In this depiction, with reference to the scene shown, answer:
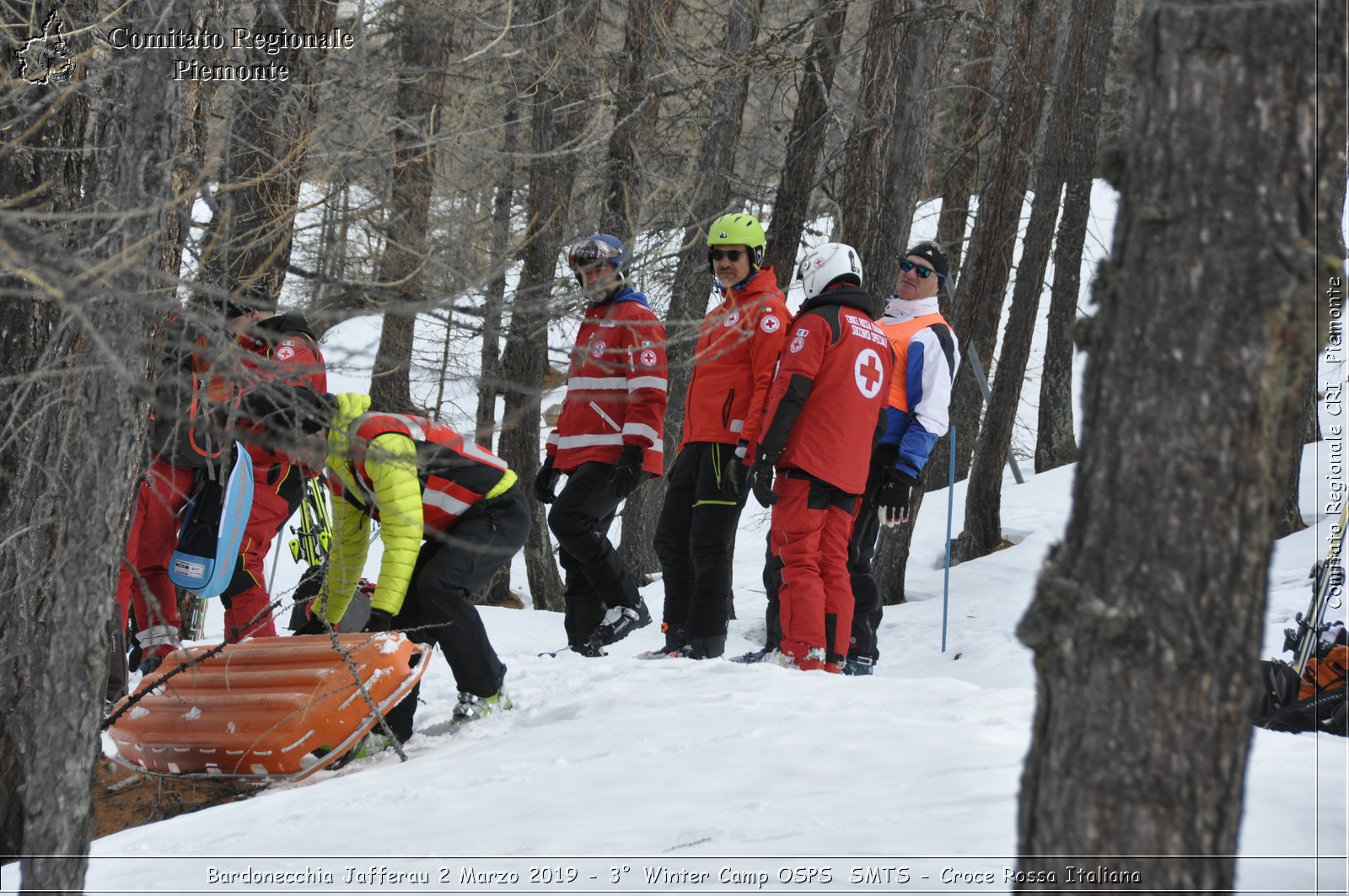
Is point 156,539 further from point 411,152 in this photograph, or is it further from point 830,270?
point 411,152

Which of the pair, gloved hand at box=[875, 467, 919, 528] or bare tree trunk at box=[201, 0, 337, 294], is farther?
gloved hand at box=[875, 467, 919, 528]

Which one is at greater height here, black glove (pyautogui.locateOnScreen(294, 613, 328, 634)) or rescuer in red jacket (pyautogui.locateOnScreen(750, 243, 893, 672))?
rescuer in red jacket (pyautogui.locateOnScreen(750, 243, 893, 672))

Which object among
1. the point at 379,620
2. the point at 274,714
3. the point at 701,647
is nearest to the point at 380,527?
the point at 379,620

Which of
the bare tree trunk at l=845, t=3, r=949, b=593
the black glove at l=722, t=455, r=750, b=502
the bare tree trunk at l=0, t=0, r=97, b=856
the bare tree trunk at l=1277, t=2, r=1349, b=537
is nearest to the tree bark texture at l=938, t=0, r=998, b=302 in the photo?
the bare tree trunk at l=845, t=3, r=949, b=593

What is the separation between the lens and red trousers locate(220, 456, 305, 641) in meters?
6.34

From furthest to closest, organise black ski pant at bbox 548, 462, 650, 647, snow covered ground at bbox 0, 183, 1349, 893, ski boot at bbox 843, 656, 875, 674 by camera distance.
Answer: black ski pant at bbox 548, 462, 650, 647 < ski boot at bbox 843, 656, 875, 674 < snow covered ground at bbox 0, 183, 1349, 893

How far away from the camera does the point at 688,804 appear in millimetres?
3602

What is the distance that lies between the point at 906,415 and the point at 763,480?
114 centimetres

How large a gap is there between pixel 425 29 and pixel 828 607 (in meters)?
7.67

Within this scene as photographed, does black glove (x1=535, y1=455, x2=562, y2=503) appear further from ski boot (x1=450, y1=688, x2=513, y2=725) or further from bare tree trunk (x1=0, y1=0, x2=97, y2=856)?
bare tree trunk (x1=0, y1=0, x2=97, y2=856)

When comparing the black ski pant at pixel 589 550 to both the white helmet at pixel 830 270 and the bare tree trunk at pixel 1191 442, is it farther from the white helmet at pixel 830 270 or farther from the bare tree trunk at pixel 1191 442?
the bare tree trunk at pixel 1191 442

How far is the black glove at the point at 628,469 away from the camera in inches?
247

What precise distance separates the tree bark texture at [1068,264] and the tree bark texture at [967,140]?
945 millimetres

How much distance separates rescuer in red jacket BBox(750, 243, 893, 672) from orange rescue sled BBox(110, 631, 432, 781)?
5.47 feet
